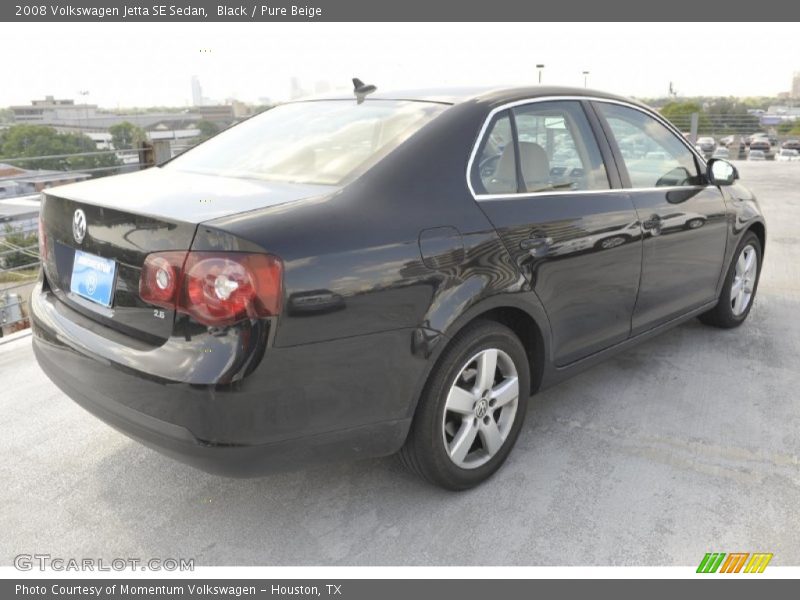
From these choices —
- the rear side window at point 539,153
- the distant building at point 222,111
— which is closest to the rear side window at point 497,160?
the rear side window at point 539,153

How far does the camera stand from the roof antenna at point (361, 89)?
323cm

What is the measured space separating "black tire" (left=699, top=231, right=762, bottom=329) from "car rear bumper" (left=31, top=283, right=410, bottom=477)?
2978 millimetres

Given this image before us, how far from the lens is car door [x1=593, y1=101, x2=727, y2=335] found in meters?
3.51

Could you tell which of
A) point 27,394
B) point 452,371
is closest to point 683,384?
point 452,371

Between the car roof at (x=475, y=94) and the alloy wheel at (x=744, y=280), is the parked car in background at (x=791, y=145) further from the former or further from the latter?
the car roof at (x=475, y=94)

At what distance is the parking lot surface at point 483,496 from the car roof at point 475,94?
1.57 meters

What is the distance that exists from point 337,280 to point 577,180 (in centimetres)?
152

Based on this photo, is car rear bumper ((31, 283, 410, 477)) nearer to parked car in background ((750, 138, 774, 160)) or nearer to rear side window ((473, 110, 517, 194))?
rear side window ((473, 110, 517, 194))

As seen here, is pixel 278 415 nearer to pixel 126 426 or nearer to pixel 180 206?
pixel 126 426

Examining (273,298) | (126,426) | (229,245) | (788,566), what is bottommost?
(788,566)

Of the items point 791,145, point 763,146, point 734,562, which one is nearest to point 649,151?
point 734,562

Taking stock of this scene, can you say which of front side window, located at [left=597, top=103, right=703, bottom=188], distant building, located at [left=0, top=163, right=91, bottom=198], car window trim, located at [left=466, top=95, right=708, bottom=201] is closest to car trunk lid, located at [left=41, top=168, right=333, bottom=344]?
car window trim, located at [left=466, top=95, right=708, bottom=201]

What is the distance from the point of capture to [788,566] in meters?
2.36

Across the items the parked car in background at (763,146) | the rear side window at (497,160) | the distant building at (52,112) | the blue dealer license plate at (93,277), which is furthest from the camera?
the parked car in background at (763,146)
